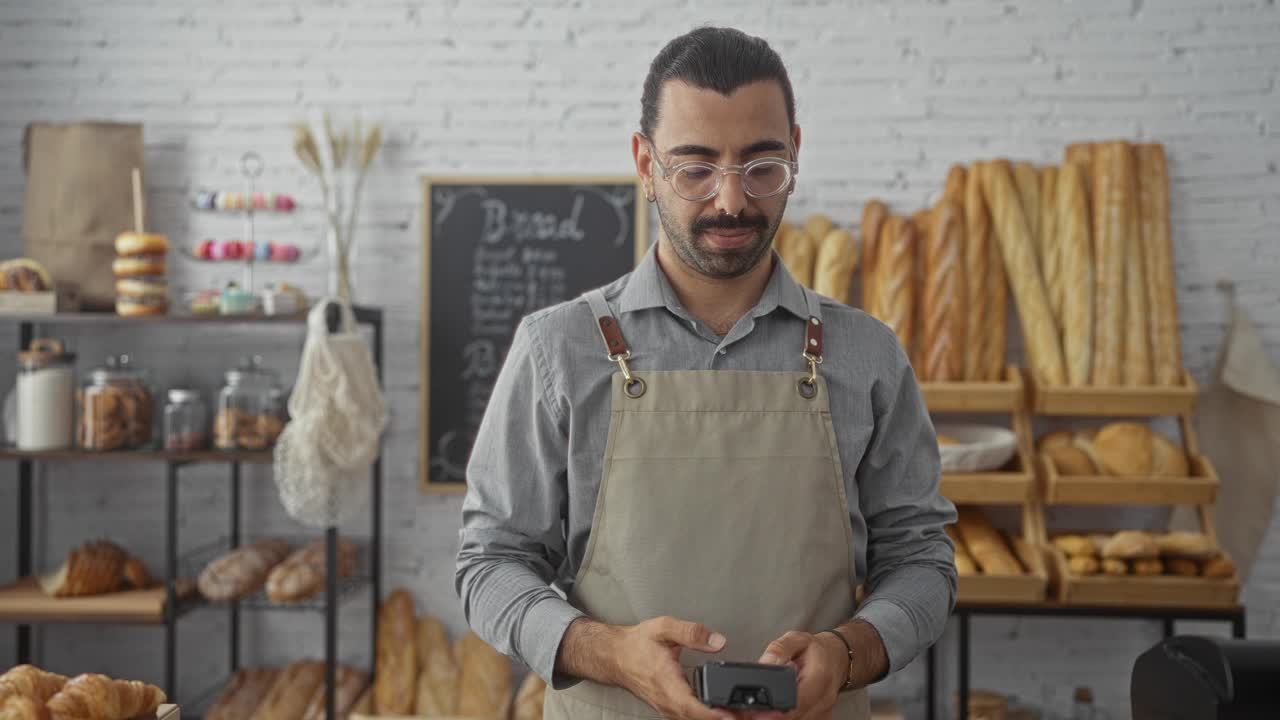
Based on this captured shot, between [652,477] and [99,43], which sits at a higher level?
[99,43]

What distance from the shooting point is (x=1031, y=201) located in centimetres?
301

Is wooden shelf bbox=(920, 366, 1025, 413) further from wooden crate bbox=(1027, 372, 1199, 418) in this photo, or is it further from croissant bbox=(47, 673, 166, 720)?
croissant bbox=(47, 673, 166, 720)

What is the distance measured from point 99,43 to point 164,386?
117 cm

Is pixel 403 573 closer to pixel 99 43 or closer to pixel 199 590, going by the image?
pixel 199 590

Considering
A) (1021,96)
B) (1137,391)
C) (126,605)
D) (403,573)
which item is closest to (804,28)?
(1021,96)

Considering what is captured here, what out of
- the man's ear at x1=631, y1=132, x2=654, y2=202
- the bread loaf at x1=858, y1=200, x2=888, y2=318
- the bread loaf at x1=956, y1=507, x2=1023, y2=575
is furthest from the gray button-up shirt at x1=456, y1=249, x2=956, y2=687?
the bread loaf at x1=858, y1=200, x2=888, y2=318

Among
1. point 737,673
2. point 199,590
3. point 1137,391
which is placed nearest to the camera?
point 737,673

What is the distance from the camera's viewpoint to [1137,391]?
2795 millimetres

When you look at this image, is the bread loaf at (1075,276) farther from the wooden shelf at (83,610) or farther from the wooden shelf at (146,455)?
the wooden shelf at (83,610)

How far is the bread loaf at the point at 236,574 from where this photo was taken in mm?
2889

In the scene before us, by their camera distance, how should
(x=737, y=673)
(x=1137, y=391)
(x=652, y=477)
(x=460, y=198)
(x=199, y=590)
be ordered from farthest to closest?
(x=460, y=198)
(x=199, y=590)
(x=1137, y=391)
(x=652, y=477)
(x=737, y=673)

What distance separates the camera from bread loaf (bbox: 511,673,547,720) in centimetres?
286

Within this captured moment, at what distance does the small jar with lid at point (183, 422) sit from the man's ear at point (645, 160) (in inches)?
80.9

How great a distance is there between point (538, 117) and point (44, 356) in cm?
167
